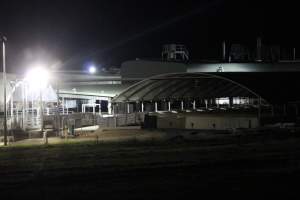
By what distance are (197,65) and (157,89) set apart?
16163mm

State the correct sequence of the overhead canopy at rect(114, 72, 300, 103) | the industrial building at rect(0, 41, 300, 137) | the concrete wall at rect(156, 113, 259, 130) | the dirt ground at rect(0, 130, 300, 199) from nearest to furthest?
the dirt ground at rect(0, 130, 300, 199)
the concrete wall at rect(156, 113, 259, 130)
the industrial building at rect(0, 41, 300, 137)
the overhead canopy at rect(114, 72, 300, 103)

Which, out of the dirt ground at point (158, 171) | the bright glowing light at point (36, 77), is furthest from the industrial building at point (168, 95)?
the dirt ground at point (158, 171)

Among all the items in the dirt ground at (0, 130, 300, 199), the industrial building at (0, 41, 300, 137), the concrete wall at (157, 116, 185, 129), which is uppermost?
the industrial building at (0, 41, 300, 137)

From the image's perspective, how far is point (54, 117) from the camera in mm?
33250

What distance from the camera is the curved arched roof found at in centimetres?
3809

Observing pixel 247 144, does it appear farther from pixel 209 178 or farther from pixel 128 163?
pixel 209 178

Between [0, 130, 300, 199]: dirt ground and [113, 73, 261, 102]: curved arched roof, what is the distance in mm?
17164

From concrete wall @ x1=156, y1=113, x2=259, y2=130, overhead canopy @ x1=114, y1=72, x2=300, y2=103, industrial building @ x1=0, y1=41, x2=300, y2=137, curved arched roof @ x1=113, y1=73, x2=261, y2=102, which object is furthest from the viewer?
curved arched roof @ x1=113, y1=73, x2=261, y2=102

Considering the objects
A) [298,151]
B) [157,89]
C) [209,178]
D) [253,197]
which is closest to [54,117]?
[157,89]

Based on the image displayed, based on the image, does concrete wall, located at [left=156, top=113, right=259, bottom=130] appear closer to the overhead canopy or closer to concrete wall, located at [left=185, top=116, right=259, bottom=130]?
concrete wall, located at [left=185, top=116, right=259, bottom=130]

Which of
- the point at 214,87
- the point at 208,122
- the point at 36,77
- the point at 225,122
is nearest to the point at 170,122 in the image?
the point at 208,122

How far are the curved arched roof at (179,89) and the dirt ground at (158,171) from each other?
56.3ft

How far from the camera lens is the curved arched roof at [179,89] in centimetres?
3809

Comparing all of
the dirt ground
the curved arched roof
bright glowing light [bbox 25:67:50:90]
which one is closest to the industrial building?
the curved arched roof
